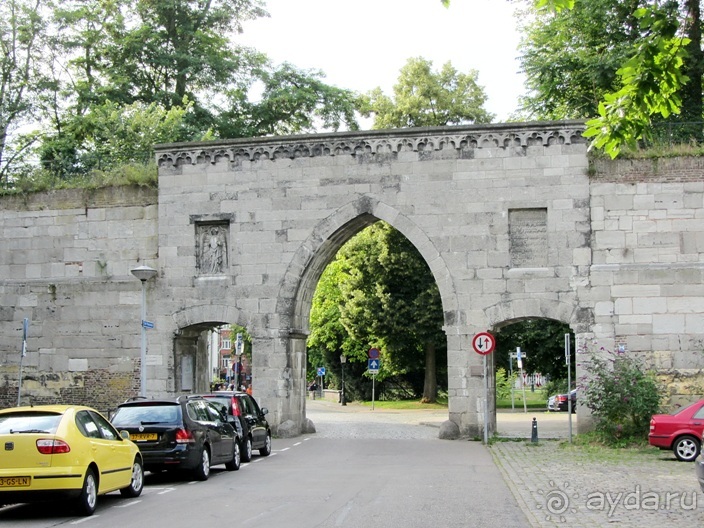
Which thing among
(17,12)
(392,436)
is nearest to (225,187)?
(392,436)

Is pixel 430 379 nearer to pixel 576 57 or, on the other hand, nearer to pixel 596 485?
pixel 576 57

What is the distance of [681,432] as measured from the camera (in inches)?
758

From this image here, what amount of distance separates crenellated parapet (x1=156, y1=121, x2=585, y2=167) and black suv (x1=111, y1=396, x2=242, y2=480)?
1093cm

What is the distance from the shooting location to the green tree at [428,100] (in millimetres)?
51219

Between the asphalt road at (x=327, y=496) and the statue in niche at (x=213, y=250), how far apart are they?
6533 mm

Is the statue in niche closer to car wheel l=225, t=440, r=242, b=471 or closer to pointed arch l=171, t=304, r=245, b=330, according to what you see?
pointed arch l=171, t=304, r=245, b=330

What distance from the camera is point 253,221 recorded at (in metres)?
26.8

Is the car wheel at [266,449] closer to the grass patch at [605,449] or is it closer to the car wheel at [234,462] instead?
the car wheel at [234,462]

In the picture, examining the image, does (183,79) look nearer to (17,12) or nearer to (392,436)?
(17,12)

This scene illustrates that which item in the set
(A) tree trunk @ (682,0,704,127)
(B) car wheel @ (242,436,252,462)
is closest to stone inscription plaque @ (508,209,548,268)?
(B) car wheel @ (242,436,252,462)

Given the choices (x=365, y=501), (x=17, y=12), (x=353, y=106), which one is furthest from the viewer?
(x=353, y=106)

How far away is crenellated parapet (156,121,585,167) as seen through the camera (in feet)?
83.0

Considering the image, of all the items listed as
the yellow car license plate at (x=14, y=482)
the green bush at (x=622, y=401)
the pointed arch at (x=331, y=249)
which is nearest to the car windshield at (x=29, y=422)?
the yellow car license plate at (x=14, y=482)

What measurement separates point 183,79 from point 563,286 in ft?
89.6
